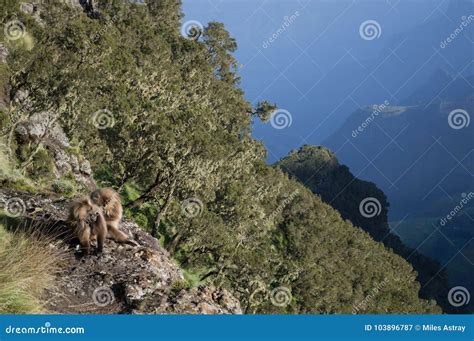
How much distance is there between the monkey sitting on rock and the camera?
11852 mm

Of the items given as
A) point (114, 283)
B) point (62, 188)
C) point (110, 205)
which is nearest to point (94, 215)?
point (110, 205)

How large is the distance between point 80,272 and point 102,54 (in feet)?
85.2

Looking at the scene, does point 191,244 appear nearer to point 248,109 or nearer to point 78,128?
point 78,128

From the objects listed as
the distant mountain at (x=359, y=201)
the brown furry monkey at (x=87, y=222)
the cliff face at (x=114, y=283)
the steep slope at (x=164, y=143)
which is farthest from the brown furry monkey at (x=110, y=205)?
the distant mountain at (x=359, y=201)

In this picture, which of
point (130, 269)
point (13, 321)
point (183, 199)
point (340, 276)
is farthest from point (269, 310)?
point (13, 321)

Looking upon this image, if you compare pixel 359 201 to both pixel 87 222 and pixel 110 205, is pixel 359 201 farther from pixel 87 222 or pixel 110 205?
pixel 87 222

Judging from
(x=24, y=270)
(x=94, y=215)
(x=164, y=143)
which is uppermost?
(x=94, y=215)

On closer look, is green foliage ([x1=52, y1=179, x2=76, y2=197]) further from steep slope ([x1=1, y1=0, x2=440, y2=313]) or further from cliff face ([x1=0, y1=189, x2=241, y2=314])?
cliff face ([x1=0, y1=189, x2=241, y2=314])

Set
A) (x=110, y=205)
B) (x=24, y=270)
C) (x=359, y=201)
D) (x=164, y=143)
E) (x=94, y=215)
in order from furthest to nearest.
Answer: (x=359, y=201) → (x=164, y=143) → (x=110, y=205) → (x=94, y=215) → (x=24, y=270)

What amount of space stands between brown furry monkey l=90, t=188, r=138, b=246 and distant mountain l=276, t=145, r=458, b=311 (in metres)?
142

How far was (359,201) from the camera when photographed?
17625 cm

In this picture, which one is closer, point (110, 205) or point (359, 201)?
point (110, 205)

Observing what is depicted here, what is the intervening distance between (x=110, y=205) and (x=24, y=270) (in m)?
3.31

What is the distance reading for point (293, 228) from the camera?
280 ft
